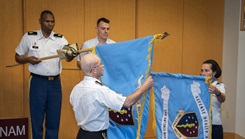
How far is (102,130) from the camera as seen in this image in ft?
7.64

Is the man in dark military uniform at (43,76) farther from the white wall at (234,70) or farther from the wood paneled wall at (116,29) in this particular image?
the white wall at (234,70)

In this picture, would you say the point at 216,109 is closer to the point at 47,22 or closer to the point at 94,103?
the point at 94,103

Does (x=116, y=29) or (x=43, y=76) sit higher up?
(x=116, y=29)

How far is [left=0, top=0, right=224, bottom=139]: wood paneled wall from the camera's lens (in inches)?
156

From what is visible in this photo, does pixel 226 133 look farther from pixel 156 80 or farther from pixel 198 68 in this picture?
pixel 156 80

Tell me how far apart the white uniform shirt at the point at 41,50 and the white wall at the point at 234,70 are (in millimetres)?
2909

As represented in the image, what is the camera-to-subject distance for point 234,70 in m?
4.95

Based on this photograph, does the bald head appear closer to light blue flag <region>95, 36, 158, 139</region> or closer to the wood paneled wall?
light blue flag <region>95, 36, 158, 139</region>

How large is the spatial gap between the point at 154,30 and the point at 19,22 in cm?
210

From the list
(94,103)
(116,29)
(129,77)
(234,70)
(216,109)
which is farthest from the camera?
(234,70)

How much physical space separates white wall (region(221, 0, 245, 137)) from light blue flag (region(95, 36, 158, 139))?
2.69 m

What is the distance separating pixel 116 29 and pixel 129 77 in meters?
2.12

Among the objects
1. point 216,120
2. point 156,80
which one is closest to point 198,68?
point 216,120

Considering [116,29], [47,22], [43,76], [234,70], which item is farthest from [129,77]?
[234,70]
